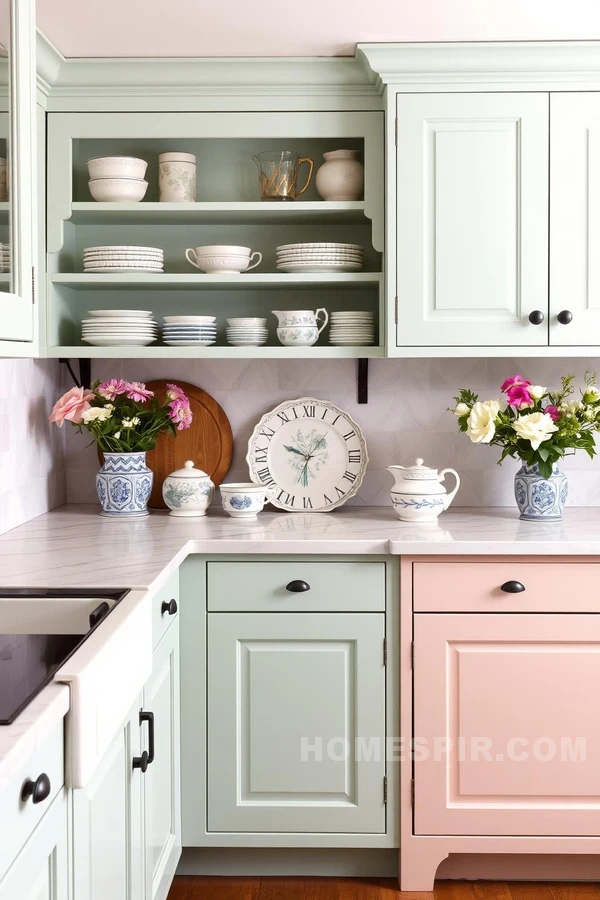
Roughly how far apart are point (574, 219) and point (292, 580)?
4.21ft

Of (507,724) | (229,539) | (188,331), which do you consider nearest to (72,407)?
(188,331)

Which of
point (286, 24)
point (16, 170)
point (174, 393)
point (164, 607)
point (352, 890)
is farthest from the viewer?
point (174, 393)

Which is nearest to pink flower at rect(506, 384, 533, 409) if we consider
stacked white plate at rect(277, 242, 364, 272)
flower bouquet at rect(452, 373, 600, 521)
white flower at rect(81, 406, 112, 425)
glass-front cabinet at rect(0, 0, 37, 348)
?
flower bouquet at rect(452, 373, 600, 521)

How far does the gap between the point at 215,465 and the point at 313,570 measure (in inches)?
28.0

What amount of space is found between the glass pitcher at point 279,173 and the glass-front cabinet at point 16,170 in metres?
1.18

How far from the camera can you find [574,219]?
256cm

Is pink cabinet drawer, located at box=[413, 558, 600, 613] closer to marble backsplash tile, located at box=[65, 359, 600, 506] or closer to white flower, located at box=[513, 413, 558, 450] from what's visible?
white flower, located at box=[513, 413, 558, 450]

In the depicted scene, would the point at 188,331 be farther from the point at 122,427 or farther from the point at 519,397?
the point at 519,397

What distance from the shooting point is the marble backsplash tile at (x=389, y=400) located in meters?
3.01

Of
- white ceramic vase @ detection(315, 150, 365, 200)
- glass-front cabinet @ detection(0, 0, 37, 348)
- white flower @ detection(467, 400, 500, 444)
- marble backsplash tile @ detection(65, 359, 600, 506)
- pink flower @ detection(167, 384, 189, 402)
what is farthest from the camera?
marble backsplash tile @ detection(65, 359, 600, 506)

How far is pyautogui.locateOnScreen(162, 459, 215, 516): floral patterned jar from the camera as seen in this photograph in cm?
274

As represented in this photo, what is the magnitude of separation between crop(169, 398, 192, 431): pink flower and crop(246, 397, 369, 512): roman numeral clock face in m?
0.24

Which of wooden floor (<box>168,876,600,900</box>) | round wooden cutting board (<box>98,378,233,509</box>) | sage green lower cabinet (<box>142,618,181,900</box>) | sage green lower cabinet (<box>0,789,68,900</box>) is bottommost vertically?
wooden floor (<box>168,876,600,900</box>)

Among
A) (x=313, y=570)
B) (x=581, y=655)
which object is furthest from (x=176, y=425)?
(x=581, y=655)
